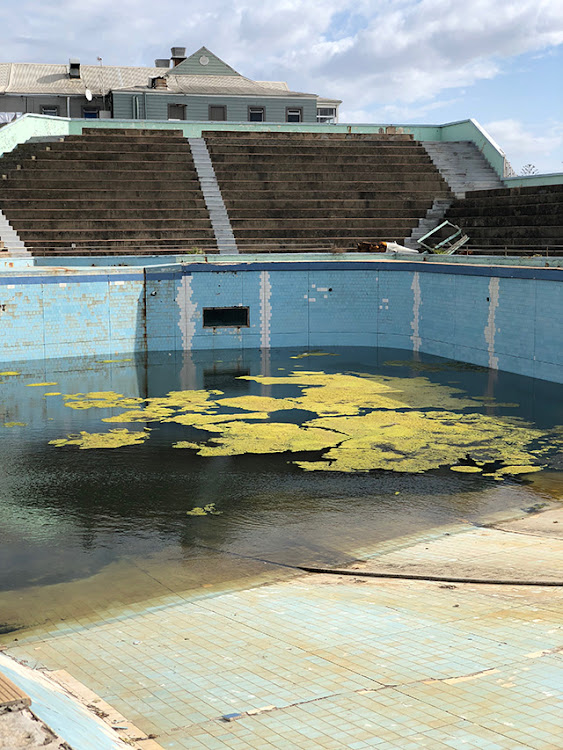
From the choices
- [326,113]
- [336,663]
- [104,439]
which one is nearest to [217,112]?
[326,113]

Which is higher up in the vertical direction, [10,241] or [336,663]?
[10,241]

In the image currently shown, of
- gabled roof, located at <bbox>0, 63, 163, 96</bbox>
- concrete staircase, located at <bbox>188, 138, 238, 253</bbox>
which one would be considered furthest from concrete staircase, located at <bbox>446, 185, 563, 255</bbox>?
gabled roof, located at <bbox>0, 63, 163, 96</bbox>

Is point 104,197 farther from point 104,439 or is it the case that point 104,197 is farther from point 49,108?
point 49,108

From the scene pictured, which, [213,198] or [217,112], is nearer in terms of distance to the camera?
[213,198]

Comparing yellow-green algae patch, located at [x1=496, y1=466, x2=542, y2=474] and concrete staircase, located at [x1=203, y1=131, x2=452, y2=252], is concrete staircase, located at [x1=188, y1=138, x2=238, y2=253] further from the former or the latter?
yellow-green algae patch, located at [x1=496, y1=466, x2=542, y2=474]

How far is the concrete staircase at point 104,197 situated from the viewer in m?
29.2

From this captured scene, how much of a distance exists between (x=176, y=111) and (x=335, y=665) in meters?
43.6

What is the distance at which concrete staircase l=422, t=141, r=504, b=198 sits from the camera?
1377 inches

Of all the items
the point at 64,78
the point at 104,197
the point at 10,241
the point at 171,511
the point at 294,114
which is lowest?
the point at 171,511

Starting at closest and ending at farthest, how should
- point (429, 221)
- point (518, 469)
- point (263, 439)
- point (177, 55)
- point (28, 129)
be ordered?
point (518, 469), point (263, 439), point (429, 221), point (28, 129), point (177, 55)

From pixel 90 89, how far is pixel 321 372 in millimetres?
31811

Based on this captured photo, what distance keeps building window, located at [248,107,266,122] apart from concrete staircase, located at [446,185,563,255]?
59.9 ft

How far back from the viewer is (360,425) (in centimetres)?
1641

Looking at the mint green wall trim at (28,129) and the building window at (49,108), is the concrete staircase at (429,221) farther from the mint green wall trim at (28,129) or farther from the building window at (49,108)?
the building window at (49,108)
